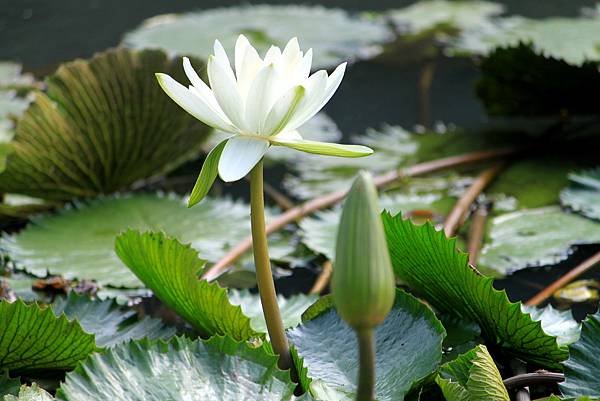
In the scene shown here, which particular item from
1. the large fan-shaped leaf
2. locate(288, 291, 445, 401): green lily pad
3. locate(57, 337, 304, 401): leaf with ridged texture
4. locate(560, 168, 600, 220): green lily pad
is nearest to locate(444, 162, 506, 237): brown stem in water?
locate(560, 168, 600, 220): green lily pad

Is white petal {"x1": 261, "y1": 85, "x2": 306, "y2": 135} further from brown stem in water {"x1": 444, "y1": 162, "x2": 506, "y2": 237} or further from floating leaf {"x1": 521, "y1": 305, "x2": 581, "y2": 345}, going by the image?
brown stem in water {"x1": 444, "y1": 162, "x2": 506, "y2": 237}

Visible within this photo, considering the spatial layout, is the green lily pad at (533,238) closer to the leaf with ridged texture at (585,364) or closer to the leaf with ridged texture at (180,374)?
the leaf with ridged texture at (585,364)

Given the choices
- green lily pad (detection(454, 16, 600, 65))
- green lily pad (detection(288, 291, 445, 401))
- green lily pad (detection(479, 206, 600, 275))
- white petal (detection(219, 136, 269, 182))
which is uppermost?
white petal (detection(219, 136, 269, 182))

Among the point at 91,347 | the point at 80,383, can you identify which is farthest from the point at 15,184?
the point at 80,383

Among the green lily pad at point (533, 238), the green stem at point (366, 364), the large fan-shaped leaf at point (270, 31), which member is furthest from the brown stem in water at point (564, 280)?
the large fan-shaped leaf at point (270, 31)

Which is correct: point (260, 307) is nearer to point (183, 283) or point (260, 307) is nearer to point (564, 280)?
point (183, 283)

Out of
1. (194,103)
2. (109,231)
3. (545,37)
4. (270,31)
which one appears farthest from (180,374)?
(270,31)
